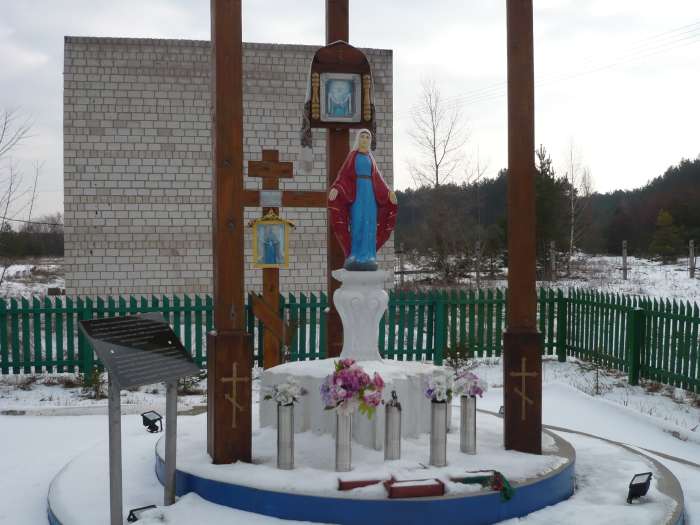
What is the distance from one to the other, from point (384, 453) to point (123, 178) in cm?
1299

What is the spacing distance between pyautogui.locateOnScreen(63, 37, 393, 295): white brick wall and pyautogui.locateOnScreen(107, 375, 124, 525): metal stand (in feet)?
41.0

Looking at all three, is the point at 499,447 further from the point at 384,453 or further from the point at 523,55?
the point at 523,55

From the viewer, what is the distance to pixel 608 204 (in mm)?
62625

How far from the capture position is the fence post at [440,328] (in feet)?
38.3

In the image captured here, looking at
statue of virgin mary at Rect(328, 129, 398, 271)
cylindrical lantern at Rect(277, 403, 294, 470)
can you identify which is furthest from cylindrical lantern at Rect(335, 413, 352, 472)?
statue of virgin mary at Rect(328, 129, 398, 271)

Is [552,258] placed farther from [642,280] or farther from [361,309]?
[361,309]

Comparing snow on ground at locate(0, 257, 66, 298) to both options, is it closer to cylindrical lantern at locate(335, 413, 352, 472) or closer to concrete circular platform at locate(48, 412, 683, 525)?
concrete circular platform at locate(48, 412, 683, 525)

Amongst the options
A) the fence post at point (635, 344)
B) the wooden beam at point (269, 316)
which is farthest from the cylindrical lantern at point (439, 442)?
the fence post at point (635, 344)

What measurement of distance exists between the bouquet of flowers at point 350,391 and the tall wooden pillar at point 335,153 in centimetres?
243

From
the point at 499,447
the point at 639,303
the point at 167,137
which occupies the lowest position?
the point at 499,447

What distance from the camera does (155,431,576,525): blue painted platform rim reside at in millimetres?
4121

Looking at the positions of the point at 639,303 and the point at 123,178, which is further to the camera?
the point at 123,178

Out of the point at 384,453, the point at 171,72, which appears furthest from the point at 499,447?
the point at 171,72

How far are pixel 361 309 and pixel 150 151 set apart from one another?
1175cm
